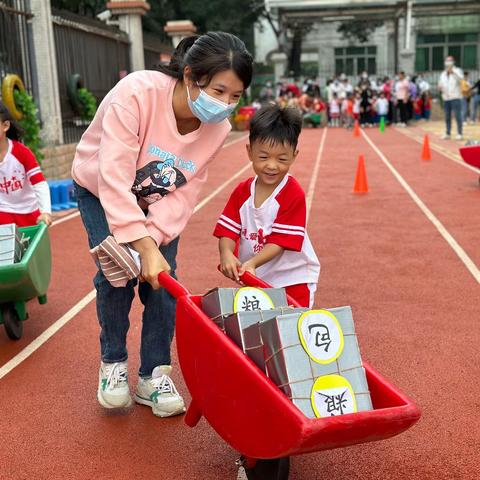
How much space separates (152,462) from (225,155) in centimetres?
1498

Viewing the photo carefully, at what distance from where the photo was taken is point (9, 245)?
13.6 feet

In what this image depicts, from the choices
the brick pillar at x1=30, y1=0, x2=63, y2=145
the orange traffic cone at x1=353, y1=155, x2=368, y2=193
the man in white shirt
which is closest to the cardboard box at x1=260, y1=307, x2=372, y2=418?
the orange traffic cone at x1=353, y1=155, x2=368, y2=193

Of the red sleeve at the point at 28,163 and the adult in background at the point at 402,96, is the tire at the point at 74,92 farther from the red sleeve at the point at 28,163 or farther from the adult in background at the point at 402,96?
the adult in background at the point at 402,96

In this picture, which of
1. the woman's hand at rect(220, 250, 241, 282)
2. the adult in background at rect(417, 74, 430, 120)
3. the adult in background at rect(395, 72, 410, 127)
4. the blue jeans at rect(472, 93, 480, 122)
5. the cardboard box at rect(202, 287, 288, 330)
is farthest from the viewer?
the adult in background at rect(417, 74, 430, 120)

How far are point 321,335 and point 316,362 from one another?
89mm

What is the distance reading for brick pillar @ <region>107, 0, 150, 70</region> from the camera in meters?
17.4

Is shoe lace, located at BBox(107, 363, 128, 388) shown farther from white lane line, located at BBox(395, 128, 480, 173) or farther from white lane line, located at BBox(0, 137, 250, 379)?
white lane line, located at BBox(395, 128, 480, 173)

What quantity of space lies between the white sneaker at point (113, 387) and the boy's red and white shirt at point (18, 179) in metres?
1.96

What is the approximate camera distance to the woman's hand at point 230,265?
312 centimetres

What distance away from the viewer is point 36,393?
370cm

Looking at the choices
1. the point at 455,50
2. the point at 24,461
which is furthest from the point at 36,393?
the point at 455,50

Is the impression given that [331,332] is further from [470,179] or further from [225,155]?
[225,155]

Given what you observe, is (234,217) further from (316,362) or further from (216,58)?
(316,362)

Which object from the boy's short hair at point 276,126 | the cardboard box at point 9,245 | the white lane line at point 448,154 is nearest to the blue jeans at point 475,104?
the white lane line at point 448,154
